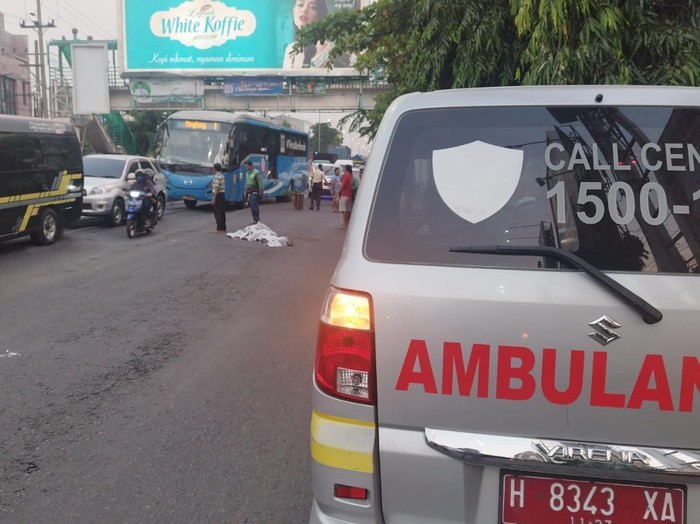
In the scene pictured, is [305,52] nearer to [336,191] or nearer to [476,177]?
[336,191]

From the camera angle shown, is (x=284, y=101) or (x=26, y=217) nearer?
(x=26, y=217)

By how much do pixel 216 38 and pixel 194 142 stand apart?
13.7m

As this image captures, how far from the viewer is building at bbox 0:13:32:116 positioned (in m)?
45.1

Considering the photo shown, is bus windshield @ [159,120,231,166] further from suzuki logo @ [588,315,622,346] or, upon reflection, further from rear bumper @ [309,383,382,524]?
suzuki logo @ [588,315,622,346]

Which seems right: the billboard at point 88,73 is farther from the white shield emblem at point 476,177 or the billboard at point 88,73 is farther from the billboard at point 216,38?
the white shield emblem at point 476,177

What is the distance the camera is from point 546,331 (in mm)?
1904

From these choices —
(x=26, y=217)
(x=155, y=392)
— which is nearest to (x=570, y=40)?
(x=155, y=392)

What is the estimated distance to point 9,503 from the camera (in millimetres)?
3172

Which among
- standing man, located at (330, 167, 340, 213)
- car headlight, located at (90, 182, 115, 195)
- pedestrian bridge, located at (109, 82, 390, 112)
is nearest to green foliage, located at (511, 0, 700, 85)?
car headlight, located at (90, 182, 115, 195)

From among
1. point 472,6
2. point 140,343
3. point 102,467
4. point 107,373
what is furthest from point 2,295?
point 472,6

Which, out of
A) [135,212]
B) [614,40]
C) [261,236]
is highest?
[614,40]

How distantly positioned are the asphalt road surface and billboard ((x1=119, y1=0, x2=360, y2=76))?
2498cm

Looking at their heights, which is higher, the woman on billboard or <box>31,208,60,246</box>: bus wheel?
the woman on billboard

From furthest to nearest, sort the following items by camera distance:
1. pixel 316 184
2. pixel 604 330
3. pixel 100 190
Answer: pixel 316 184, pixel 100 190, pixel 604 330
